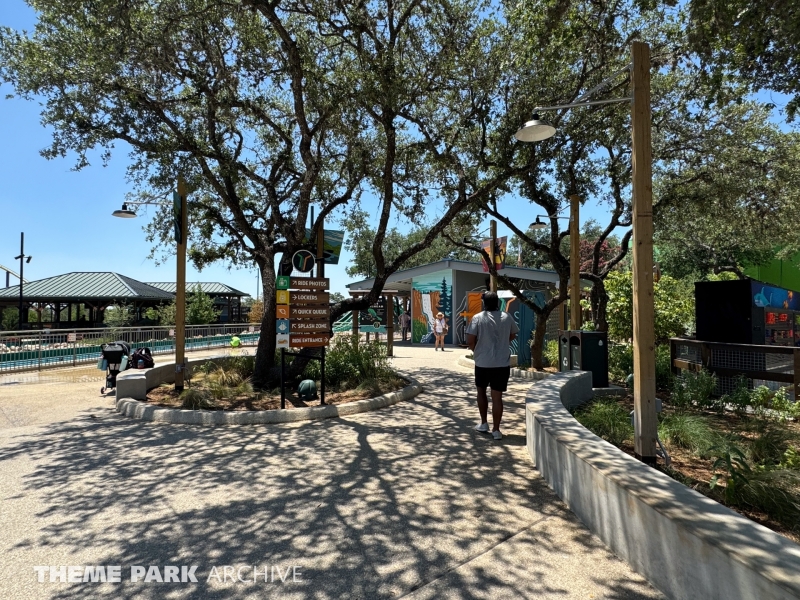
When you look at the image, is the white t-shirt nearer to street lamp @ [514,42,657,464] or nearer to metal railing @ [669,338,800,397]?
street lamp @ [514,42,657,464]

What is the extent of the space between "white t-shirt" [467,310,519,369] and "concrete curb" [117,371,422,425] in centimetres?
266

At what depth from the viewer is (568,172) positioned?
11.2 metres

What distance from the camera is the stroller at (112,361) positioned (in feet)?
31.1

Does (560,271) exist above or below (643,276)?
above

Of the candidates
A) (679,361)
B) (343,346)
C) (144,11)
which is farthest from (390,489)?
(144,11)

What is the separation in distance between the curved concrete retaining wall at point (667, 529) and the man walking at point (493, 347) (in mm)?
1326

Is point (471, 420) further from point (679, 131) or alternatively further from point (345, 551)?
point (679, 131)

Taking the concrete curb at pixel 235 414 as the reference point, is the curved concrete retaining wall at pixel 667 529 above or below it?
above

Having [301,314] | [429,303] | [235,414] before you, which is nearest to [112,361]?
[235,414]

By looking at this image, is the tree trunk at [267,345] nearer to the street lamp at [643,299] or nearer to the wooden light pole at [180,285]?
the wooden light pole at [180,285]

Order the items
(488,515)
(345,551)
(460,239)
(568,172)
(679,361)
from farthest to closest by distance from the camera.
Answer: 1. (460,239)
2. (568,172)
3. (679,361)
4. (488,515)
5. (345,551)

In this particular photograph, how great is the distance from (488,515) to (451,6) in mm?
8615

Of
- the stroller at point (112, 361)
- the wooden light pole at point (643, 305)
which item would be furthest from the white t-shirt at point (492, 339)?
the stroller at point (112, 361)

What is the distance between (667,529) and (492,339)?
313 centimetres
